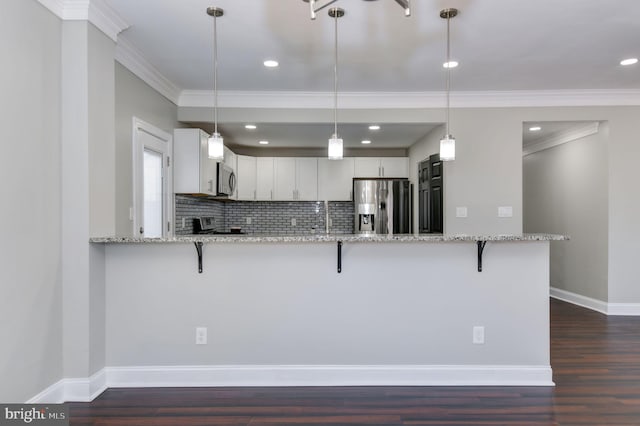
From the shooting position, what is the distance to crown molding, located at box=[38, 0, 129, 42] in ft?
8.39

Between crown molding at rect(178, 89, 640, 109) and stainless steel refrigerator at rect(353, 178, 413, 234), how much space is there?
1753 millimetres

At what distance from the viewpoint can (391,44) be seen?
339 centimetres

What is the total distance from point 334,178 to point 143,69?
11.7 ft

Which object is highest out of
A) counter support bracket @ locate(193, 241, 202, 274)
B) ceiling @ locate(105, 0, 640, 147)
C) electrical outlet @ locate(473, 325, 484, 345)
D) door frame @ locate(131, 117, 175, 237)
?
ceiling @ locate(105, 0, 640, 147)

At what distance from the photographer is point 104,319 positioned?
2844 mm

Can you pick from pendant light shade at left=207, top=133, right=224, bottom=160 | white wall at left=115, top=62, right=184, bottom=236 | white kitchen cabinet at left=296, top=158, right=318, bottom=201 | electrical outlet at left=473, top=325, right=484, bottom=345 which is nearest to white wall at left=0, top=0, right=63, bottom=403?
white wall at left=115, top=62, right=184, bottom=236

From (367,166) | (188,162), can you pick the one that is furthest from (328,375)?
(367,166)

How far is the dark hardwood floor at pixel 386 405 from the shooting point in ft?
7.80

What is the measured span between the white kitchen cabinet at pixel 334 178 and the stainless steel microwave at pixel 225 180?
146 centimetres

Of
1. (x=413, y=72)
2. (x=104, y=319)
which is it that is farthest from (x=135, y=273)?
(x=413, y=72)

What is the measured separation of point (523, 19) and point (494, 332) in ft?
7.32

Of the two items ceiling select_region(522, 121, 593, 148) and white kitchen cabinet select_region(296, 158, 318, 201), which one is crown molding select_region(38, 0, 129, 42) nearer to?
Answer: white kitchen cabinet select_region(296, 158, 318, 201)

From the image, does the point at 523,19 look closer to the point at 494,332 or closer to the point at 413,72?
the point at 413,72

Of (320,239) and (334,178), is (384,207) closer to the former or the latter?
(334,178)
